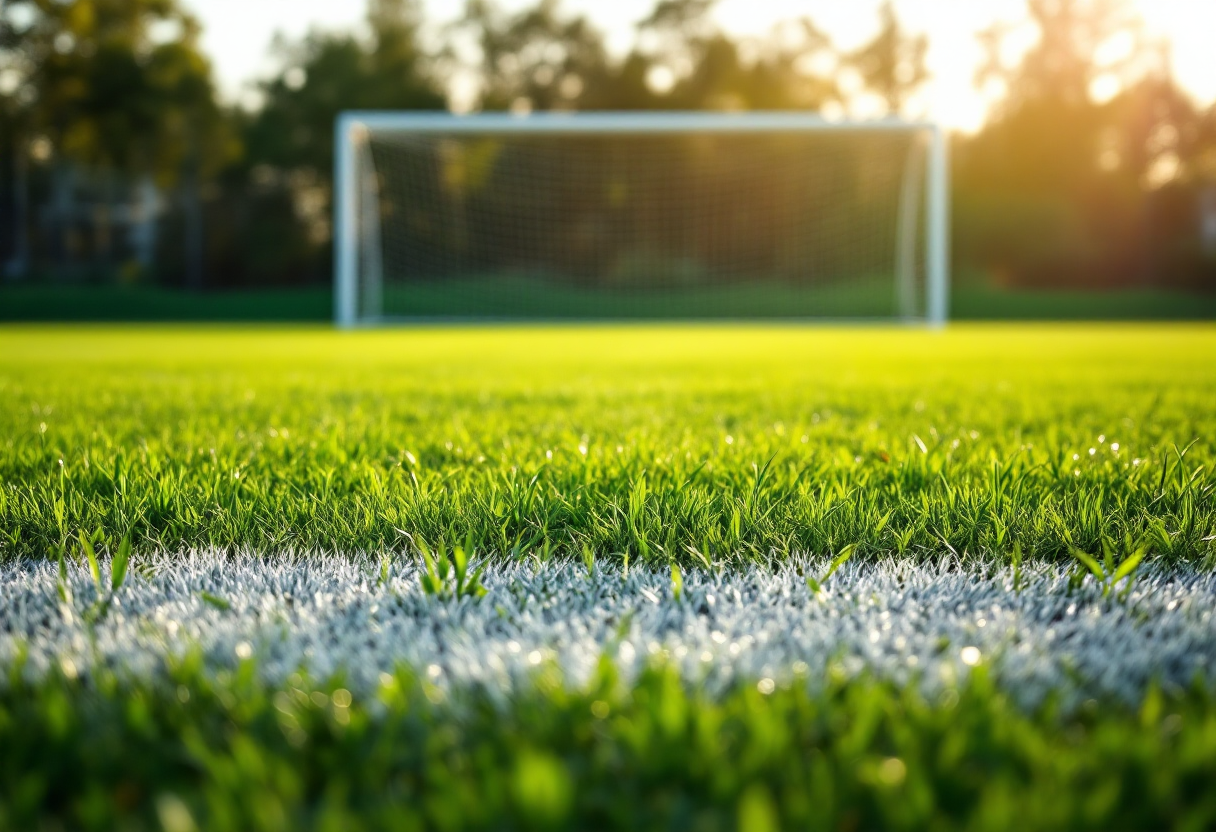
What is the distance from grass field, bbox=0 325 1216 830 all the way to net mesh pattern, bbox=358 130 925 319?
1808 cm

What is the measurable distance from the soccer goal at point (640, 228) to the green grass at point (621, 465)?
14.9 metres

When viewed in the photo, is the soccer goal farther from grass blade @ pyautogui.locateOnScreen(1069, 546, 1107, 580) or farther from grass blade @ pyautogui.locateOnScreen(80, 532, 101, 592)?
grass blade @ pyautogui.locateOnScreen(1069, 546, 1107, 580)

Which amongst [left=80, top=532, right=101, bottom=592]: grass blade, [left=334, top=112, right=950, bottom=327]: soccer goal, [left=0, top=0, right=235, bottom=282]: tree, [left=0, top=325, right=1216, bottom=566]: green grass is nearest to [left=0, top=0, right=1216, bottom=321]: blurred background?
[left=0, top=0, right=235, bottom=282]: tree

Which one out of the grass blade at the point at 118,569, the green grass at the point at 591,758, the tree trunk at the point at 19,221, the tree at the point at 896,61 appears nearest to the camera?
the green grass at the point at 591,758

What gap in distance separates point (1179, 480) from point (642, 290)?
20966 mm

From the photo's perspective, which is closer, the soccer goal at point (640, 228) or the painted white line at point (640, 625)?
the painted white line at point (640, 625)

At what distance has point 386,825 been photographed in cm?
81

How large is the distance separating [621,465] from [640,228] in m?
22.6

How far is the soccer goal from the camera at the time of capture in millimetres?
21203

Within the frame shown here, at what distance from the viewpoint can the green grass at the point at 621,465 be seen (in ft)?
6.00

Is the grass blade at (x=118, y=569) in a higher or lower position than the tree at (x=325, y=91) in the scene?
lower

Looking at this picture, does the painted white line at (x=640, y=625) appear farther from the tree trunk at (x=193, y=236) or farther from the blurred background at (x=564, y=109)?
the tree trunk at (x=193, y=236)

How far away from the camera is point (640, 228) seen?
24.4 meters

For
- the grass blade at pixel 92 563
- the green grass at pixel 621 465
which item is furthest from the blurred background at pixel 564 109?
the grass blade at pixel 92 563
